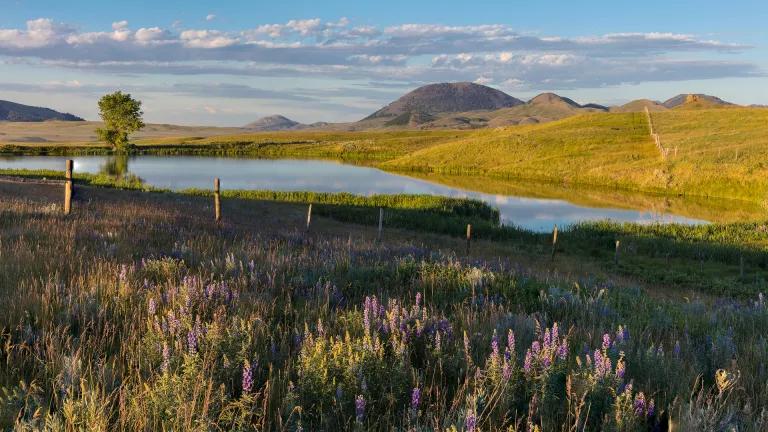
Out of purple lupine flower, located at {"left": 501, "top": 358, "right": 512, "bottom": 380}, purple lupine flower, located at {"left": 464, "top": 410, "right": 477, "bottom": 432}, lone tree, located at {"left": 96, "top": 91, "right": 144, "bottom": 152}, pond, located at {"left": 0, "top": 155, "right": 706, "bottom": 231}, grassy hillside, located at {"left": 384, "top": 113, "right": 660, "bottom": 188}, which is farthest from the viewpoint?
lone tree, located at {"left": 96, "top": 91, "right": 144, "bottom": 152}

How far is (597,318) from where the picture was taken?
5.10 metres

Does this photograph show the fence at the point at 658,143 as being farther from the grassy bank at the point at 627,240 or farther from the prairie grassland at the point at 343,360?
the prairie grassland at the point at 343,360

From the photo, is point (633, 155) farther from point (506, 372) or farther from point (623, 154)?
point (506, 372)

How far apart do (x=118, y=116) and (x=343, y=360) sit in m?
112

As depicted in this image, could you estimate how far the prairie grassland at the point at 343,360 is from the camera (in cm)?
268

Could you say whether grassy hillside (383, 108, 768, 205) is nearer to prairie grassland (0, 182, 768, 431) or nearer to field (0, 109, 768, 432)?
field (0, 109, 768, 432)

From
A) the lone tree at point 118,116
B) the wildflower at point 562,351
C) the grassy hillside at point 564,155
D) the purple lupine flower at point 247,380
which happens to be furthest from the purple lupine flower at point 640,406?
the lone tree at point 118,116

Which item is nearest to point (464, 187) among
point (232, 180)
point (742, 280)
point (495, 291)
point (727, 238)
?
point (232, 180)

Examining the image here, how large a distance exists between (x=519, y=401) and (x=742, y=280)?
829 inches

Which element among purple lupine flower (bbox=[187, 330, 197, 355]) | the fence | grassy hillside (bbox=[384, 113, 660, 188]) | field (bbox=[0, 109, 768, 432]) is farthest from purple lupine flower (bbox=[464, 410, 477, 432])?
the fence

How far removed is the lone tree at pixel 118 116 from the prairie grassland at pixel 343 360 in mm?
107407

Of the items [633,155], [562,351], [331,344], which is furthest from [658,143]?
[331,344]

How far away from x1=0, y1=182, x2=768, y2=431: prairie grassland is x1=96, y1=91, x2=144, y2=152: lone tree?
10741cm

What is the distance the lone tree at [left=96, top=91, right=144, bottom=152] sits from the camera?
3996 inches
